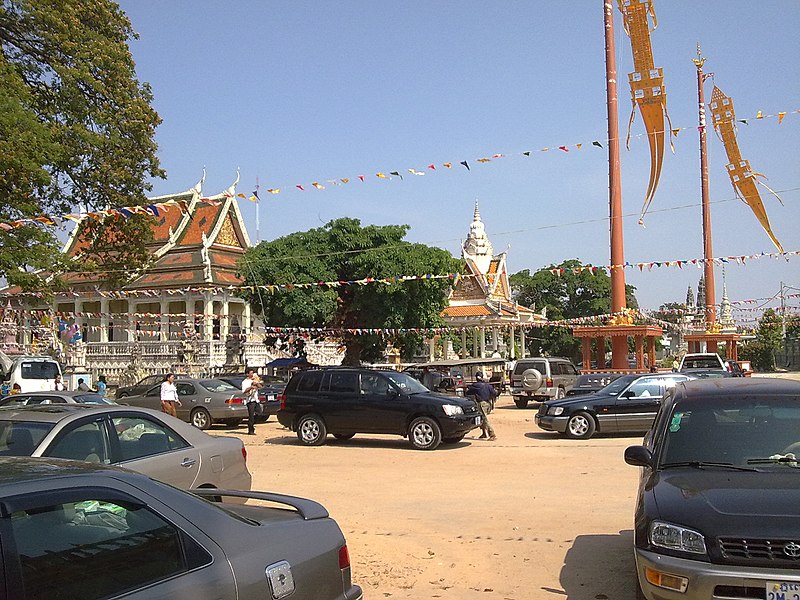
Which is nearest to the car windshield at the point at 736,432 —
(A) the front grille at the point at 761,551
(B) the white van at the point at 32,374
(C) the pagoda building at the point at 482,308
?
A: (A) the front grille at the point at 761,551

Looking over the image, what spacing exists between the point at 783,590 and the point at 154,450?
508 centimetres

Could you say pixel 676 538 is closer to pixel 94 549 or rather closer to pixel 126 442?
pixel 94 549

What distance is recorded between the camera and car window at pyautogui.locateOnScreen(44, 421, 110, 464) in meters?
6.33

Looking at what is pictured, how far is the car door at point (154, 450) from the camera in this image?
6758 mm

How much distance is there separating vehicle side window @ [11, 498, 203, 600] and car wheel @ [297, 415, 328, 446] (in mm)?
13295

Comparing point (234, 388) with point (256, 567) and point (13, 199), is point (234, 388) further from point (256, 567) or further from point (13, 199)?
point (256, 567)

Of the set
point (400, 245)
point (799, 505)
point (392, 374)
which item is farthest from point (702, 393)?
point (400, 245)

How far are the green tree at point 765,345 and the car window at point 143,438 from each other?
2945 inches

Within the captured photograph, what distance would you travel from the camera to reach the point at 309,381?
16.8 metres

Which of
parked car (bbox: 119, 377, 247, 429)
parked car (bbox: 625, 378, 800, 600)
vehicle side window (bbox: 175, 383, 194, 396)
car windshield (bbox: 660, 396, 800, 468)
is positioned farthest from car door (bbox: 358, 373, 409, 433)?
car windshield (bbox: 660, 396, 800, 468)

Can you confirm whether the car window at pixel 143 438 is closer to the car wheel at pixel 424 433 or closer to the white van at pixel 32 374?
the car wheel at pixel 424 433

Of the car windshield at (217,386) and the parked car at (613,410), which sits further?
the car windshield at (217,386)

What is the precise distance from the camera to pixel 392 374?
16141 mm

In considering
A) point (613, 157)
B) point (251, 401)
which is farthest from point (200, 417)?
point (613, 157)
